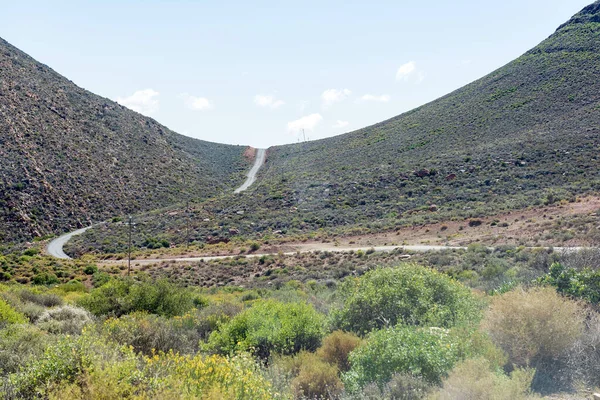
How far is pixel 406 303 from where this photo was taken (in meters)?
8.33

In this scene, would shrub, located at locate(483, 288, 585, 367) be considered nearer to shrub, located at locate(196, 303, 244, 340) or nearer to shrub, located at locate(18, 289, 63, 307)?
shrub, located at locate(196, 303, 244, 340)

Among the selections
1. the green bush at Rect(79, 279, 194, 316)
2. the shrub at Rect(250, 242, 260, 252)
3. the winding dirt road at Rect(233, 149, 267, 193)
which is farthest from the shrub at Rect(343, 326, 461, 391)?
the winding dirt road at Rect(233, 149, 267, 193)

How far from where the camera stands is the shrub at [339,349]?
7273mm

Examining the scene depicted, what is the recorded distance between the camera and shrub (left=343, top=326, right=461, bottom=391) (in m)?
5.78

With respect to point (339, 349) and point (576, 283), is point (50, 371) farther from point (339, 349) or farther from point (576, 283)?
point (576, 283)

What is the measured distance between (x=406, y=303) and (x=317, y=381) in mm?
2612

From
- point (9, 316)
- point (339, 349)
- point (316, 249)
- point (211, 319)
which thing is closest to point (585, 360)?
point (339, 349)

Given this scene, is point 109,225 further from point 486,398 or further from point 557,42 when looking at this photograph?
point 557,42

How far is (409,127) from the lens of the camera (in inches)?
2422

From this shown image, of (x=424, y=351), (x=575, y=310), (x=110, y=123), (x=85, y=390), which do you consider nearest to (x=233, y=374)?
(x=85, y=390)

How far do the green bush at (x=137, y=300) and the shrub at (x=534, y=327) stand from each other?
8.06m

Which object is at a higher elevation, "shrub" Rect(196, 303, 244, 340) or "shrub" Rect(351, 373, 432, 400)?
"shrub" Rect(196, 303, 244, 340)

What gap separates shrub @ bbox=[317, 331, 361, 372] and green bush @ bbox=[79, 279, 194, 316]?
18.8ft

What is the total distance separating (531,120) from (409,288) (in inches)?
1770
